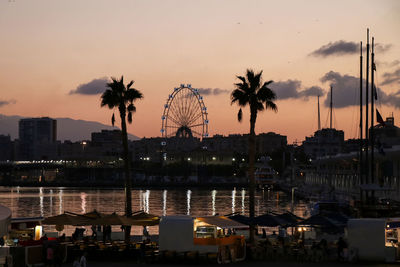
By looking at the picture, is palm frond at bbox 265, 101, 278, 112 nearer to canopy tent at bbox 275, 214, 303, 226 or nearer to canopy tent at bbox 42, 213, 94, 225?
canopy tent at bbox 275, 214, 303, 226

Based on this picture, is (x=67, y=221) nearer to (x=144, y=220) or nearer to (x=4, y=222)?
(x=144, y=220)

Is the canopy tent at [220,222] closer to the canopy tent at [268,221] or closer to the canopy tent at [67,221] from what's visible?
the canopy tent at [268,221]

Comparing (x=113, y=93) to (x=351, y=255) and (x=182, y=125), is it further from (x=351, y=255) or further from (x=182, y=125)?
(x=182, y=125)

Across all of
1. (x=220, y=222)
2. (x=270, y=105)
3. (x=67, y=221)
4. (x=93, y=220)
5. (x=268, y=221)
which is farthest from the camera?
(x=270, y=105)

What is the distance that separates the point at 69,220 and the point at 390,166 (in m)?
65.6

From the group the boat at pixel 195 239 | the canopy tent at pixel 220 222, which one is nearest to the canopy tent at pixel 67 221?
the boat at pixel 195 239

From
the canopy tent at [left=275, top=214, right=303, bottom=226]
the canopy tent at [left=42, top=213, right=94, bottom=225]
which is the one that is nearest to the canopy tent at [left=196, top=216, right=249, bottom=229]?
the canopy tent at [left=275, top=214, right=303, bottom=226]

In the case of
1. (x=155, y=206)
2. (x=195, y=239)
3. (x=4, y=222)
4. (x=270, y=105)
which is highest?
(x=270, y=105)

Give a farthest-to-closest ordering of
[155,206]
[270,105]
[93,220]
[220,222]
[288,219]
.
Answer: [155,206] < [270,105] < [288,219] < [93,220] < [220,222]

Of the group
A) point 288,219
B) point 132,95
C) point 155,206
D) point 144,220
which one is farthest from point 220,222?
point 155,206

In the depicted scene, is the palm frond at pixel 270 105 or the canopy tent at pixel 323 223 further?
the palm frond at pixel 270 105

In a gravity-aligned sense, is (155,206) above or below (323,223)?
below

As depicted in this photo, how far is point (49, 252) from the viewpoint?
3020 cm

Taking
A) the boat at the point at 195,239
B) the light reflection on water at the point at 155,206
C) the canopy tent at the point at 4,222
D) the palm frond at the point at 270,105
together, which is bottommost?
the light reflection on water at the point at 155,206
